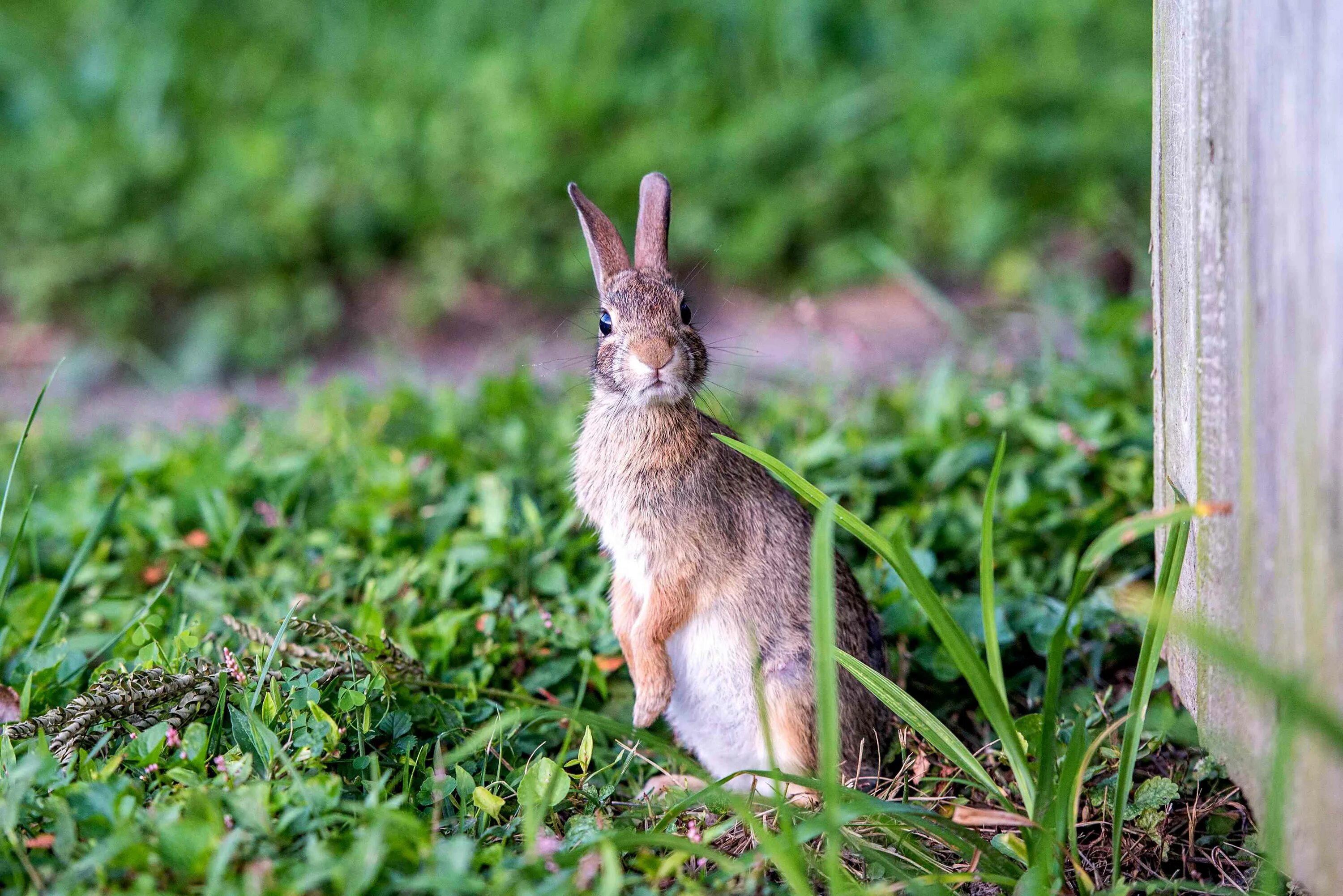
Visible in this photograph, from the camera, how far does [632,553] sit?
9.71 ft

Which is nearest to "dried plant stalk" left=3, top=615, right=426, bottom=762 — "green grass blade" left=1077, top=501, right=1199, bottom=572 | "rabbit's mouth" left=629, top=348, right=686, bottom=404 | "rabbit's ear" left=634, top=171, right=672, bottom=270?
"rabbit's mouth" left=629, top=348, right=686, bottom=404

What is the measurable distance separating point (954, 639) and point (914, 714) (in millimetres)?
328

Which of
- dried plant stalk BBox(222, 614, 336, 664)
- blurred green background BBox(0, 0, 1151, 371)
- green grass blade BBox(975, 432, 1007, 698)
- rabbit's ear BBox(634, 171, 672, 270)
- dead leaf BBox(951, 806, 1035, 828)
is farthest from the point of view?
blurred green background BBox(0, 0, 1151, 371)

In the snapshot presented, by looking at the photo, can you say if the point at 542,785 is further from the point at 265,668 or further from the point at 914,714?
the point at 914,714

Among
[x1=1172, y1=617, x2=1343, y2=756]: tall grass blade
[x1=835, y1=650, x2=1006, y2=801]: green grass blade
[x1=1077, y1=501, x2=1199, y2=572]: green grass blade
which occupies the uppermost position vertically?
[x1=1077, y1=501, x2=1199, y2=572]: green grass blade

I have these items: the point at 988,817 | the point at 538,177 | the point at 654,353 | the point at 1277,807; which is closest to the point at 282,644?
the point at 654,353

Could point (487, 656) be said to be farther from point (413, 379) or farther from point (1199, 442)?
point (413, 379)

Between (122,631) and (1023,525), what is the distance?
2.42m

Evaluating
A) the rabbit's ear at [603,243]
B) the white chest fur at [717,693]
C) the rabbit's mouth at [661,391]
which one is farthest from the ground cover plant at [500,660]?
the rabbit's ear at [603,243]

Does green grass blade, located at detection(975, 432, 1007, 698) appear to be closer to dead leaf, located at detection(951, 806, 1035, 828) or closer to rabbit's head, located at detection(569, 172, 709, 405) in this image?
dead leaf, located at detection(951, 806, 1035, 828)

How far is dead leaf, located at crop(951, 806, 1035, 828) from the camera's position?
2.19m

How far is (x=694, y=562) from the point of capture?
290 cm

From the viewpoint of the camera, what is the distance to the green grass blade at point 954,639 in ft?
7.27

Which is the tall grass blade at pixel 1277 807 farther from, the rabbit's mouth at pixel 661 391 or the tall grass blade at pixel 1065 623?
the rabbit's mouth at pixel 661 391
